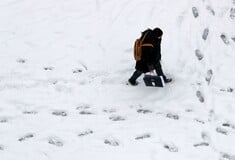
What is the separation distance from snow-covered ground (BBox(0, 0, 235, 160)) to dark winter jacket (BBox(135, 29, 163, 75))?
0.68 metres

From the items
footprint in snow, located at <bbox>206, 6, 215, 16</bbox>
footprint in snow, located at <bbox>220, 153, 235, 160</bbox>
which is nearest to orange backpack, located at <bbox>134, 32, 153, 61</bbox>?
footprint in snow, located at <bbox>220, 153, 235, 160</bbox>

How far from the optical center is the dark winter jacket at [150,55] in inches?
436

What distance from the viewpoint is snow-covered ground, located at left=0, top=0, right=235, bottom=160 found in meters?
10.3

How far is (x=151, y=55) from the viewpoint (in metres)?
11.2

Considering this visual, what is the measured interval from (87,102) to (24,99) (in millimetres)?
1317

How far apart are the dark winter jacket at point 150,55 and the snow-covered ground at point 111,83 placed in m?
0.68

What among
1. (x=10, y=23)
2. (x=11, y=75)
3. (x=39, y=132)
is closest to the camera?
(x=39, y=132)

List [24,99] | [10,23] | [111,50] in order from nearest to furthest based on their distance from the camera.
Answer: [24,99]
[111,50]
[10,23]

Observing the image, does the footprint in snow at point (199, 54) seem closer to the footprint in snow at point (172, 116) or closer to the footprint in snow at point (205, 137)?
the footprint in snow at point (172, 116)

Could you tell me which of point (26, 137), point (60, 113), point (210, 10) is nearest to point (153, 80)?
point (60, 113)

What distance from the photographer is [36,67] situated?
12.6 metres

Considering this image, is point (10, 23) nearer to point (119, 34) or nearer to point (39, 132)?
point (119, 34)

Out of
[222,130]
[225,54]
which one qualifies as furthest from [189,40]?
[222,130]

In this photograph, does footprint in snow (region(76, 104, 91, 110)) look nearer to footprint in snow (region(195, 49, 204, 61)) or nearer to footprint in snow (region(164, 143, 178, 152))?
footprint in snow (region(164, 143, 178, 152))
